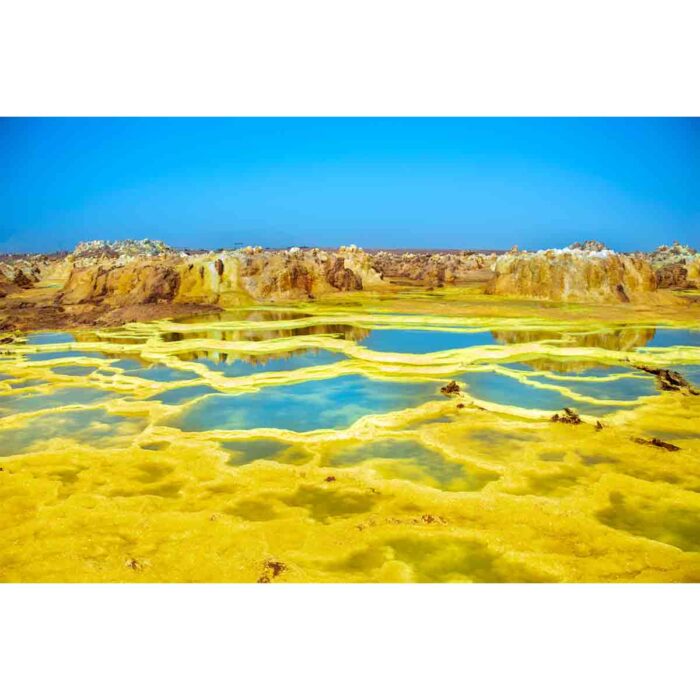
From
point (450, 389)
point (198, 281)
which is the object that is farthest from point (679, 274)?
point (450, 389)

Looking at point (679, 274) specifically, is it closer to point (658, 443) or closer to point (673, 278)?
point (673, 278)

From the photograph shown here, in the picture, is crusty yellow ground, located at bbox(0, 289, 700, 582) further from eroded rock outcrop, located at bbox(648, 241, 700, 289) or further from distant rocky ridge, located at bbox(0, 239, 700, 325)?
eroded rock outcrop, located at bbox(648, 241, 700, 289)

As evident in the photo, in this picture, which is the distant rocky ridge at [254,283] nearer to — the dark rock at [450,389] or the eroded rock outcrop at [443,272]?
the eroded rock outcrop at [443,272]

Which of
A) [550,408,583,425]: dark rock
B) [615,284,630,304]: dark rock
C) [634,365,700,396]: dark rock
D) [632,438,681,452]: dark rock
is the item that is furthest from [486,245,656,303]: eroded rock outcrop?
[632,438,681,452]: dark rock

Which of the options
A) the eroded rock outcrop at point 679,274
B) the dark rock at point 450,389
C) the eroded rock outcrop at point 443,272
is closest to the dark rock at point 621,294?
the eroded rock outcrop at point 679,274

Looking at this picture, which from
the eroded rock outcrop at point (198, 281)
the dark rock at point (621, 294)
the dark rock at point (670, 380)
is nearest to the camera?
the dark rock at point (670, 380)

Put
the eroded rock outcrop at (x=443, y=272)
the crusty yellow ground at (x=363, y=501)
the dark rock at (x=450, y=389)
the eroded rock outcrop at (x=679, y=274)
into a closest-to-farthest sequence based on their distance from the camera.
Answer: the crusty yellow ground at (x=363, y=501) → the dark rock at (x=450, y=389) → the eroded rock outcrop at (x=679, y=274) → the eroded rock outcrop at (x=443, y=272)

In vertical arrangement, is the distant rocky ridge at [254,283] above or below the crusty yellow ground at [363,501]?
above

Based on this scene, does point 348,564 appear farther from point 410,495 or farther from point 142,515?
point 142,515
